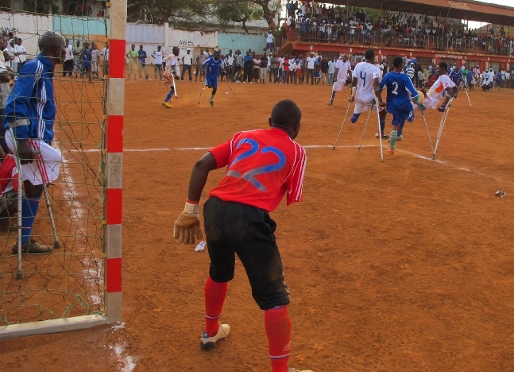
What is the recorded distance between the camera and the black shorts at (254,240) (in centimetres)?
309

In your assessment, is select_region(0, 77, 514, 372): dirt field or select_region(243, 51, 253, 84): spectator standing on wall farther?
select_region(243, 51, 253, 84): spectator standing on wall

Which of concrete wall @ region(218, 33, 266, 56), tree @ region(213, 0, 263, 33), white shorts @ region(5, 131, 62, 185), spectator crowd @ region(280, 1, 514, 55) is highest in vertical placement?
tree @ region(213, 0, 263, 33)

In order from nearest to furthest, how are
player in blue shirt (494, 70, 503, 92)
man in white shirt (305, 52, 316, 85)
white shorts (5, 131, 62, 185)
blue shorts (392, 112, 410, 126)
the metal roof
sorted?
white shorts (5, 131, 62, 185)
blue shorts (392, 112, 410, 126)
man in white shirt (305, 52, 316, 85)
the metal roof
player in blue shirt (494, 70, 503, 92)

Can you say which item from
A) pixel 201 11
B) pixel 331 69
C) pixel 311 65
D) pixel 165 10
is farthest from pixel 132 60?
pixel 201 11

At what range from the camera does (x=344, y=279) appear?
16.7 feet

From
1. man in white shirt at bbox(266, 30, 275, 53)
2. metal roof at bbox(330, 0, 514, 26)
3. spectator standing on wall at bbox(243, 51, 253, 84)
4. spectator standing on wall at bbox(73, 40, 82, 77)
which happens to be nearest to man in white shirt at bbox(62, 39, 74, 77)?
spectator standing on wall at bbox(73, 40, 82, 77)

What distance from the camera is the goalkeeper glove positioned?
11.1 ft

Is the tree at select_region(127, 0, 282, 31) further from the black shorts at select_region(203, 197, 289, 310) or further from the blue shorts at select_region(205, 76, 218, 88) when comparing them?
the black shorts at select_region(203, 197, 289, 310)

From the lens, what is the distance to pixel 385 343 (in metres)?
3.97

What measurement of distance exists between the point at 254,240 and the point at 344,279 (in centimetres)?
226

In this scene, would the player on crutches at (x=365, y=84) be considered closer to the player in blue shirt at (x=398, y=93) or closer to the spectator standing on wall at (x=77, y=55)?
the player in blue shirt at (x=398, y=93)

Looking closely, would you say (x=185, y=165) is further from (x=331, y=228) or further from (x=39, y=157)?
(x=39, y=157)

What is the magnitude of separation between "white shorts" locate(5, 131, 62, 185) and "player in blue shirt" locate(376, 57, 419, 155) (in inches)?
296

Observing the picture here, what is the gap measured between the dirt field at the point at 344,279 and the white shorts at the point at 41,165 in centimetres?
115
